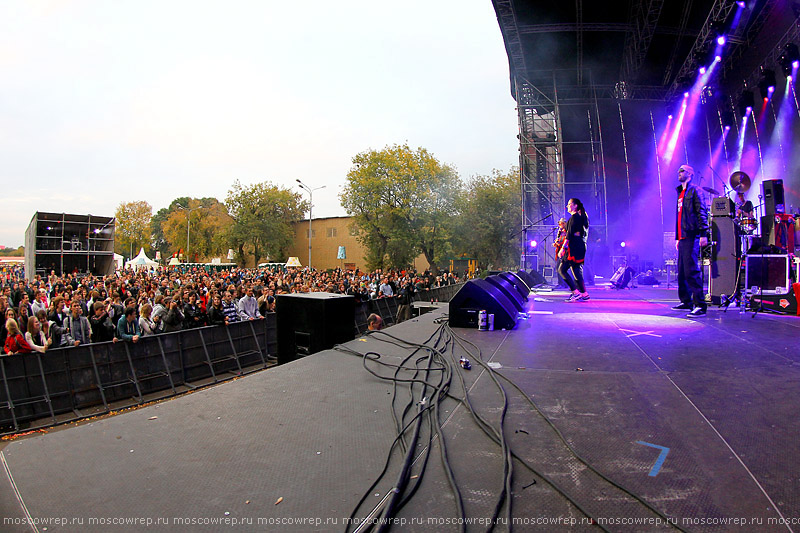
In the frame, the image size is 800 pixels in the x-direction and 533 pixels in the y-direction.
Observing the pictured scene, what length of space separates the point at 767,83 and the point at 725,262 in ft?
41.2

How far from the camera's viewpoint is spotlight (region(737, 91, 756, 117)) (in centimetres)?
1723

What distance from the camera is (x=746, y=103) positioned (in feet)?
57.0

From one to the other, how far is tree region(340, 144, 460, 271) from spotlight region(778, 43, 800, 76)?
72.5ft

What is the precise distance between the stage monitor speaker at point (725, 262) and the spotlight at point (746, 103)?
13.0 metres

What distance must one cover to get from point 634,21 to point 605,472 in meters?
23.0

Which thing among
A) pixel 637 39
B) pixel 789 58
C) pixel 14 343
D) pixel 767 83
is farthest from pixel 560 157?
pixel 14 343

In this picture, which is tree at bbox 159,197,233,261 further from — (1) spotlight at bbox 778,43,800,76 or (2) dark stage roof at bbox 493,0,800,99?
(1) spotlight at bbox 778,43,800,76

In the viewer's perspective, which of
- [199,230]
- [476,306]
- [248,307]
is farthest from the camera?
[199,230]

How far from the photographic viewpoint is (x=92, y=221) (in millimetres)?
28109

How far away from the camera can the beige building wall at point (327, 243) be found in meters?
53.2

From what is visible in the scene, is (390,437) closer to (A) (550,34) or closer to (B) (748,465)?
(B) (748,465)

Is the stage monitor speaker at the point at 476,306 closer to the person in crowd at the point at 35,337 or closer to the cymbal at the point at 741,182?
the person in crowd at the point at 35,337

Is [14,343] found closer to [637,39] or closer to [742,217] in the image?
[742,217]
